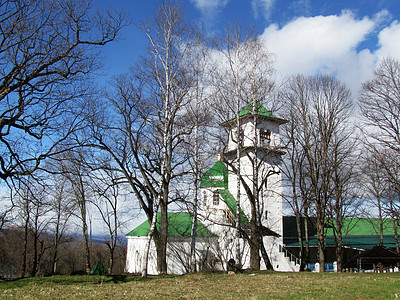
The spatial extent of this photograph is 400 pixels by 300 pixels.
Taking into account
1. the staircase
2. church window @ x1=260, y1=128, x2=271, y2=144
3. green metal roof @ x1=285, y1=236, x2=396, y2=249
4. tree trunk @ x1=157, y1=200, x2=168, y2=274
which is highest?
church window @ x1=260, y1=128, x2=271, y2=144

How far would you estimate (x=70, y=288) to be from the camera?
9164 mm

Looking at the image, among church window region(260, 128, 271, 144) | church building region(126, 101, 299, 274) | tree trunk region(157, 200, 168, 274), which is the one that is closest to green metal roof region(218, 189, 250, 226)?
church building region(126, 101, 299, 274)

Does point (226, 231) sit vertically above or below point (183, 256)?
above

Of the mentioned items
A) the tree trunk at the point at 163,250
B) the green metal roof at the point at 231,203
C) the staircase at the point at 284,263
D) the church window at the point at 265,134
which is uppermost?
the church window at the point at 265,134

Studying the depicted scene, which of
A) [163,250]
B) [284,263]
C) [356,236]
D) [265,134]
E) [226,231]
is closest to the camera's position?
[163,250]

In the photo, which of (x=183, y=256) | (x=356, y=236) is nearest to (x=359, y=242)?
(x=356, y=236)

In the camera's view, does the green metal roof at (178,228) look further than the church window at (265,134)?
No

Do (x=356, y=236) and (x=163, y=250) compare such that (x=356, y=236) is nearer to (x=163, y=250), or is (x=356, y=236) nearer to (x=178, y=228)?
(x=178, y=228)

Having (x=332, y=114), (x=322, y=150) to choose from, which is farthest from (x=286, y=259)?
(x=332, y=114)

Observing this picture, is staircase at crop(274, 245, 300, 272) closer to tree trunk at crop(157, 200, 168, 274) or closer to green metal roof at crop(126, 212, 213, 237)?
green metal roof at crop(126, 212, 213, 237)

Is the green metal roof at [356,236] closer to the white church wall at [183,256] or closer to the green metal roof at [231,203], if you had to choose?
the green metal roof at [231,203]

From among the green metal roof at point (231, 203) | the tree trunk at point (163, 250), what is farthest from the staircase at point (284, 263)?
the tree trunk at point (163, 250)

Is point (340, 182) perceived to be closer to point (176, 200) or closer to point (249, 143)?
point (249, 143)

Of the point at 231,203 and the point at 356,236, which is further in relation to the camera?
the point at 356,236
